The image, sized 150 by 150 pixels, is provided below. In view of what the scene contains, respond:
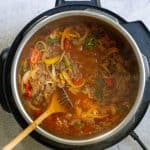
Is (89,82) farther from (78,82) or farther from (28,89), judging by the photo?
(28,89)

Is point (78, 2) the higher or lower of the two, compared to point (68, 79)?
higher

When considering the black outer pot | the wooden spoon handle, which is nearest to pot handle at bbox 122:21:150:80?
the black outer pot

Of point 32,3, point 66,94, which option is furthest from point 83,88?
point 32,3

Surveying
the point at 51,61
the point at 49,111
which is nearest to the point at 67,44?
the point at 51,61

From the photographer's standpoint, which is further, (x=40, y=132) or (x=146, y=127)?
(x=146, y=127)

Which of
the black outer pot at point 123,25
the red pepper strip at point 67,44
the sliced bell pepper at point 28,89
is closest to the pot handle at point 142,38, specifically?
the black outer pot at point 123,25

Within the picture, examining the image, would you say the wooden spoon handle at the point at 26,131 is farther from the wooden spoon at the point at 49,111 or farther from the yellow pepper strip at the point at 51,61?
the yellow pepper strip at the point at 51,61

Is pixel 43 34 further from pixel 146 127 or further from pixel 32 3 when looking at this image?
pixel 146 127

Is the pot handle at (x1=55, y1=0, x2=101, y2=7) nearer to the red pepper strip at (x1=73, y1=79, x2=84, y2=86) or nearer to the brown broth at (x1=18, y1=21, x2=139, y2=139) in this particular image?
the brown broth at (x1=18, y1=21, x2=139, y2=139)
